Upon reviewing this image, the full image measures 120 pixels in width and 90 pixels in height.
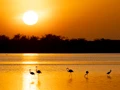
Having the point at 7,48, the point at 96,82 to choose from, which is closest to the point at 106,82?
the point at 96,82

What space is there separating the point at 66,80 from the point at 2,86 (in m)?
2.93

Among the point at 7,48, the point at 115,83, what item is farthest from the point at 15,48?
the point at 115,83

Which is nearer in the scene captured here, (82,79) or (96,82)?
(96,82)

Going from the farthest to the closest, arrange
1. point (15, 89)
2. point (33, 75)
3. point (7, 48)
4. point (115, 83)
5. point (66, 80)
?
point (7, 48)
point (33, 75)
point (66, 80)
point (115, 83)
point (15, 89)

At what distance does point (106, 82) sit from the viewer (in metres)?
16.0

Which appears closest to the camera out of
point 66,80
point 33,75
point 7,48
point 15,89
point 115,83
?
point 15,89

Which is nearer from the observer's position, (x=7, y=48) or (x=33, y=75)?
(x=33, y=75)

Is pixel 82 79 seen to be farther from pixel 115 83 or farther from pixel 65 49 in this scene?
pixel 65 49

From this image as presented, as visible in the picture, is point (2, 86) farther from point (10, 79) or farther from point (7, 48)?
point (7, 48)

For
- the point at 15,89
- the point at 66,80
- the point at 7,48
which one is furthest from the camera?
the point at 7,48

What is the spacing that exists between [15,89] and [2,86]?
36.6 inches

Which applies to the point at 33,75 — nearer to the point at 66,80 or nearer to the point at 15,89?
the point at 66,80

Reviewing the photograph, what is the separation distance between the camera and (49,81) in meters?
16.2

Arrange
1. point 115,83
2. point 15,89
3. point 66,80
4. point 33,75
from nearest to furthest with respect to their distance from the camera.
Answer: point 15,89
point 115,83
point 66,80
point 33,75
